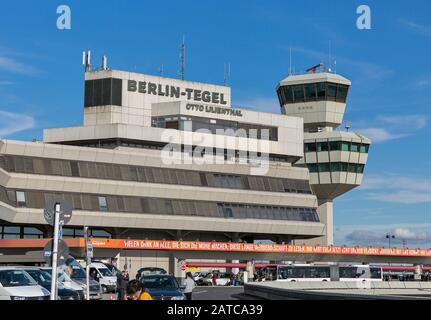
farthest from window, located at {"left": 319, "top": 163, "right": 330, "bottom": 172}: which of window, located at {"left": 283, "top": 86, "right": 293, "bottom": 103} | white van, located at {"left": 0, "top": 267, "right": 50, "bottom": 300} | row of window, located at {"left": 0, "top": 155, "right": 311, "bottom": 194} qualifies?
white van, located at {"left": 0, "top": 267, "right": 50, "bottom": 300}

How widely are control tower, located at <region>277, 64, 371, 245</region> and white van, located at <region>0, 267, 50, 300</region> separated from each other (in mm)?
80176

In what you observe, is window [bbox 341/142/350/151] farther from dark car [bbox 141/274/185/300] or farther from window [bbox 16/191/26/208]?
dark car [bbox 141/274/185/300]

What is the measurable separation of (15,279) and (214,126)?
6524 centimetres

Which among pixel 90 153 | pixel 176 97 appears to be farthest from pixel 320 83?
pixel 90 153

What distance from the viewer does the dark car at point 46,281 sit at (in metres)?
27.0

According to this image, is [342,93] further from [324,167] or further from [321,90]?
[324,167]

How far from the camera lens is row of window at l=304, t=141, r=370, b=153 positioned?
337ft

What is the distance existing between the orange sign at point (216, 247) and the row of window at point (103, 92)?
55.3 feet

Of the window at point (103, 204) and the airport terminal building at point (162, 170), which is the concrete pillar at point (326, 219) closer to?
the airport terminal building at point (162, 170)

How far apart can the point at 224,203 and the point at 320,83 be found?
1073 inches

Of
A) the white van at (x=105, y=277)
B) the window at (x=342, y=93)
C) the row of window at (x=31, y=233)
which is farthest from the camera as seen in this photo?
the window at (x=342, y=93)

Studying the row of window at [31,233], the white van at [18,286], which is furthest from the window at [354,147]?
the white van at [18,286]

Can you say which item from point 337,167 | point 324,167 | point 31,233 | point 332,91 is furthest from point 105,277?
point 332,91
